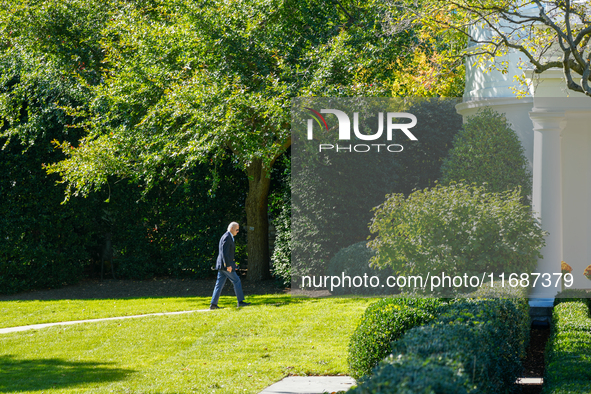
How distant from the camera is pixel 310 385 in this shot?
588 cm

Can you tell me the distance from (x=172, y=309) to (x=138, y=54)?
512 centimetres

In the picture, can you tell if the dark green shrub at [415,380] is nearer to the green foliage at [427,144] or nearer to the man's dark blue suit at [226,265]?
the man's dark blue suit at [226,265]

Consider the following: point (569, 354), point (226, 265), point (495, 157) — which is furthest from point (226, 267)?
point (569, 354)

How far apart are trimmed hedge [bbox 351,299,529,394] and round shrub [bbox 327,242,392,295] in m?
4.55

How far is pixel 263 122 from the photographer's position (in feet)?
36.0

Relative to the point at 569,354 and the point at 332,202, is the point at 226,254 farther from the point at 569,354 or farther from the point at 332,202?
the point at 569,354

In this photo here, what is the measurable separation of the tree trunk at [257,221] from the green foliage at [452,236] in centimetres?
487

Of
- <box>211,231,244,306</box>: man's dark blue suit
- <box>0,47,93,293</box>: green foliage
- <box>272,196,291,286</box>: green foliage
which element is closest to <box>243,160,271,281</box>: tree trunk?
<box>272,196,291,286</box>: green foliage

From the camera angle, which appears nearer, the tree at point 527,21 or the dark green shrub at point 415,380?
the dark green shrub at point 415,380

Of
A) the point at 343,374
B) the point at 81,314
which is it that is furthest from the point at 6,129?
the point at 343,374

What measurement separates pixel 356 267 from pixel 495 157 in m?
3.43

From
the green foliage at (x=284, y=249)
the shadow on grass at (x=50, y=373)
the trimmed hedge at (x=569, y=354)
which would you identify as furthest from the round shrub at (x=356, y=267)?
the shadow on grass at (x=50, y=373)

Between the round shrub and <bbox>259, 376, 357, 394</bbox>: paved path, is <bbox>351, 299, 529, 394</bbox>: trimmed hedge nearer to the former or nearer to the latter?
<bbox>259, 376, 357, 394</bbox>: paved path

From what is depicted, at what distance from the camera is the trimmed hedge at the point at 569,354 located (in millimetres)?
4320
